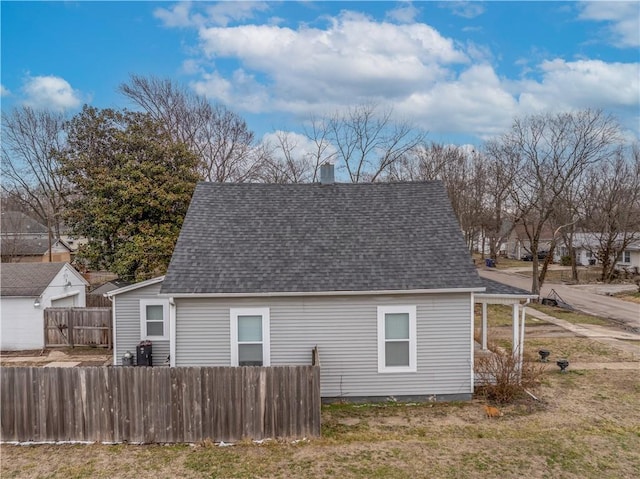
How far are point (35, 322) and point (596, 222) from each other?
4998 centimetres

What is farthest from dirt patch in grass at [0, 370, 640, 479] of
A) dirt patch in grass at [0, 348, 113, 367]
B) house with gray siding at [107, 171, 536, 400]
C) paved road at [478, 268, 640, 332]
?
paved road at [478, 268, 640, 332]

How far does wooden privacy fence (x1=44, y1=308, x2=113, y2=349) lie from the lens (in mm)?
17703

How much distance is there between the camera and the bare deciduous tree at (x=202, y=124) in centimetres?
3538

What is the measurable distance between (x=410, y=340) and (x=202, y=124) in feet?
→ 104

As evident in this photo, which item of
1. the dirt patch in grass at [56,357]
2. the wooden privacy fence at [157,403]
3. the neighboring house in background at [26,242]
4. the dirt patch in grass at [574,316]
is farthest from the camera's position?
the neighboring house in background at [26,242]

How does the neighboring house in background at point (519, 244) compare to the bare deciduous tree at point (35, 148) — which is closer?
the bare deciduous tree at point (35, 148)

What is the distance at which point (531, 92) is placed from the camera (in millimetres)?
29859

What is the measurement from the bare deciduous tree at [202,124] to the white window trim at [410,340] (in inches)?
1071

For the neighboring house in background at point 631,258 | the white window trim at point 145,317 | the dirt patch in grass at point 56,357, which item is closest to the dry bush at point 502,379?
the white window trim at point 145,317

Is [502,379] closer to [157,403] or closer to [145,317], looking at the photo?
[157,403]

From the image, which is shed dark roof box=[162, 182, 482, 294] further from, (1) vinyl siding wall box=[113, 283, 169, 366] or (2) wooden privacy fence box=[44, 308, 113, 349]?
(2) wooden privacy fence box=[44, 308, 113, 349]

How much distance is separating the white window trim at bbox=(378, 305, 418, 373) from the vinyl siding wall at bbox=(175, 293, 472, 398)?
0.34ft

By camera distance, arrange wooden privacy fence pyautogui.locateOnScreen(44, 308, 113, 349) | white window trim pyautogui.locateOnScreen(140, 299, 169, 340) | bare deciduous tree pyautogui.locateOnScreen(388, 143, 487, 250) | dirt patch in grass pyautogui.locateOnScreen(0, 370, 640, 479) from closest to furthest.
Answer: dirt patch in grass pyautogui.locateOnScreen(0, 370, 640, 479) < white window trim pyautogui.locateOnScreen(140, 299, 169, 340) < wooden privacy fence pyautogui.locateOnScreen(44, 308, 113, 349) < bare deciduous tree pyautogui.locateOnScreen(388, 143, 487, 250)

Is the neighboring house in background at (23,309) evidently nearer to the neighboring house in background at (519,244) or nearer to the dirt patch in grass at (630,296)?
the dirt patch in grass at (630,296)
